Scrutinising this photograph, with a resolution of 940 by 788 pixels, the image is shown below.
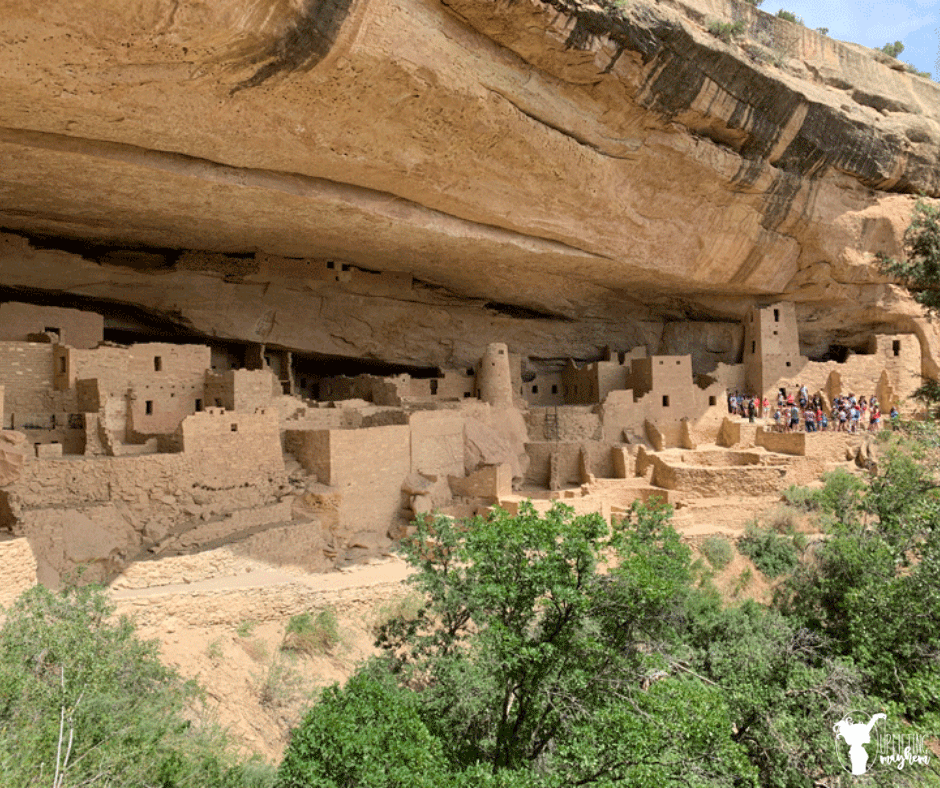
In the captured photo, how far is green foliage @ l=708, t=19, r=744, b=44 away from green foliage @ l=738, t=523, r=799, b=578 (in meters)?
8.69

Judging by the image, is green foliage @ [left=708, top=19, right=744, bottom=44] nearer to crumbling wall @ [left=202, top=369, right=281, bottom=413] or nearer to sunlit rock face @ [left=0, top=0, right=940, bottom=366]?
sunlit rock face @ [left=0, top=0, right=940, bottom=366]

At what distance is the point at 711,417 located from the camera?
17328mm

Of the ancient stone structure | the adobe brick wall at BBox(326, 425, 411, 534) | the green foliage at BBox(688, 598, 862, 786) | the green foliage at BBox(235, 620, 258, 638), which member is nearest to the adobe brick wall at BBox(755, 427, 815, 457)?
the ancient stone structure

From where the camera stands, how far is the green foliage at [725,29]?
1241 centimetres

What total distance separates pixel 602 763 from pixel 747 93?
11668mm

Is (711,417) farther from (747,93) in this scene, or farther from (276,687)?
(276,687)

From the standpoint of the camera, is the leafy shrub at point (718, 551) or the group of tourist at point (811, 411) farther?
the group of tourist at point (811, 411)

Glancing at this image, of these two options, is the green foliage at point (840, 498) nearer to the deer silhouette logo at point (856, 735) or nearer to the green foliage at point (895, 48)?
the deer silhouette logo at point (856, 735)

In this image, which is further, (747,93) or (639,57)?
(747,93)

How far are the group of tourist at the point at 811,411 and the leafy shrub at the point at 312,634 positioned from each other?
11383mm

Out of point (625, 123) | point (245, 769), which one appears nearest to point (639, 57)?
point (625, 123)

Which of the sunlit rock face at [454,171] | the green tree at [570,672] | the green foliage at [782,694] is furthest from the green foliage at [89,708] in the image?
the sunlit rock face at [454,171]

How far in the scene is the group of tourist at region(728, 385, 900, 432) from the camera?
645 inches

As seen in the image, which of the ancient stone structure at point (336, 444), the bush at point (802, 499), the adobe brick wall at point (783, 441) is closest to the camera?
the ancient stone structure at point (336, 444)
